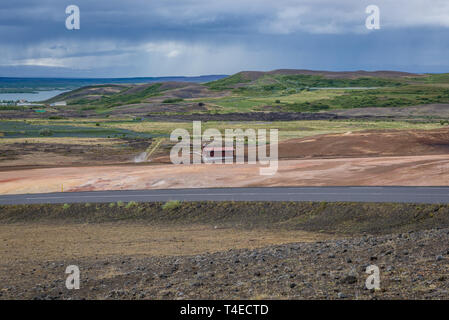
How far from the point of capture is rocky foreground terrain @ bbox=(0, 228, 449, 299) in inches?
576

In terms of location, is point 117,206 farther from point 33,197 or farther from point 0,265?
point 0,265

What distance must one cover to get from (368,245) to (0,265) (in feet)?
46.5

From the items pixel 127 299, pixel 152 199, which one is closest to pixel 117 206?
pixel 152 199

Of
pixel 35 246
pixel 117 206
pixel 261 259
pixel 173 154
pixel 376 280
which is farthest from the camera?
pixel 173 154

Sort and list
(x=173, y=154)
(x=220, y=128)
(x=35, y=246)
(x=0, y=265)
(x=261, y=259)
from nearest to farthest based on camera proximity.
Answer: (x=261, y=259)
(x=0, y=265)
(x=35, y=246)
(x=173, y=154)
(x=220, y=128)

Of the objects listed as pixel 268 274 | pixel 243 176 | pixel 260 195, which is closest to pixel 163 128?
pixel 243 176

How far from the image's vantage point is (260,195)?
36250 mm

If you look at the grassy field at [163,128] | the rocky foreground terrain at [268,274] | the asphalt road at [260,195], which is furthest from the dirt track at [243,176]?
the grassy field at [163,128]

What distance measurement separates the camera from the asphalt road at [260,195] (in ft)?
110

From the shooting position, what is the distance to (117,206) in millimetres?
35469

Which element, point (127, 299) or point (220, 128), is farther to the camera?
point (220, 128)

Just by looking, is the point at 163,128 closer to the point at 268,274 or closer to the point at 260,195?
the point at 260,195

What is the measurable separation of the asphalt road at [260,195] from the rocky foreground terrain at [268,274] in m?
12.2

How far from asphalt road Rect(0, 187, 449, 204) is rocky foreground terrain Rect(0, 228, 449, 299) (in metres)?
12.2
